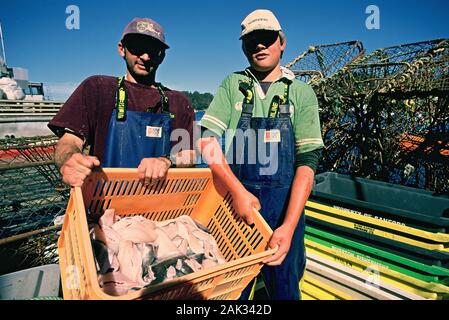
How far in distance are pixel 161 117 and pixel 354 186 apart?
2420 millimetres

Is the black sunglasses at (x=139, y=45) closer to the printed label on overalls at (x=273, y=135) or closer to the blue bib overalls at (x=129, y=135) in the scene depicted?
the blue bib overalls at (x=129, y=135)

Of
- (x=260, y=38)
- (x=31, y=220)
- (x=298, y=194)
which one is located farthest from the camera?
(x=31, y=220)

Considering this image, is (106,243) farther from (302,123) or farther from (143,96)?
(302,123)

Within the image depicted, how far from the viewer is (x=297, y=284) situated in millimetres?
2066

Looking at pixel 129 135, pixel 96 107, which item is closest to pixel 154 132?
pixel 129 135

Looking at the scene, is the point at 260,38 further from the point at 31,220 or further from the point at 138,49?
the point at 31,220

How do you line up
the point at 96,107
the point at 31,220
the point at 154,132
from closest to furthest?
the point at 96,107, the point at 154,132, the point at 31,220

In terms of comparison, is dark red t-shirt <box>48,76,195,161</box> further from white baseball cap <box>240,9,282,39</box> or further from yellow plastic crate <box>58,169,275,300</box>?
white baseball cap <box>240,9,282,39</box>

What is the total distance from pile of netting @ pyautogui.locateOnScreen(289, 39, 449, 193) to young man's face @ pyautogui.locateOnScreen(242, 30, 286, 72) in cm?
279

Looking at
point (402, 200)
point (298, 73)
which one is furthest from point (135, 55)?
point (298, 73)

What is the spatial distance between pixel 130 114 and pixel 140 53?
0.50m

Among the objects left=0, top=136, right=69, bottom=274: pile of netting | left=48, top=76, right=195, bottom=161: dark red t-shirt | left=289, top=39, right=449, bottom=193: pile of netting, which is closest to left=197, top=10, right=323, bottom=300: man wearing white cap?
left=48, top=76, right=195, bottom=161: dark red t-shirt

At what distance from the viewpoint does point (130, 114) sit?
2117 mm

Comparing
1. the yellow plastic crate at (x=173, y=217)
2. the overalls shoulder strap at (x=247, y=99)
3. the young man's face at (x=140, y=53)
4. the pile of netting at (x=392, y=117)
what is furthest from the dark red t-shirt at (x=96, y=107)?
the pile of netting at (x=392, y=117)
